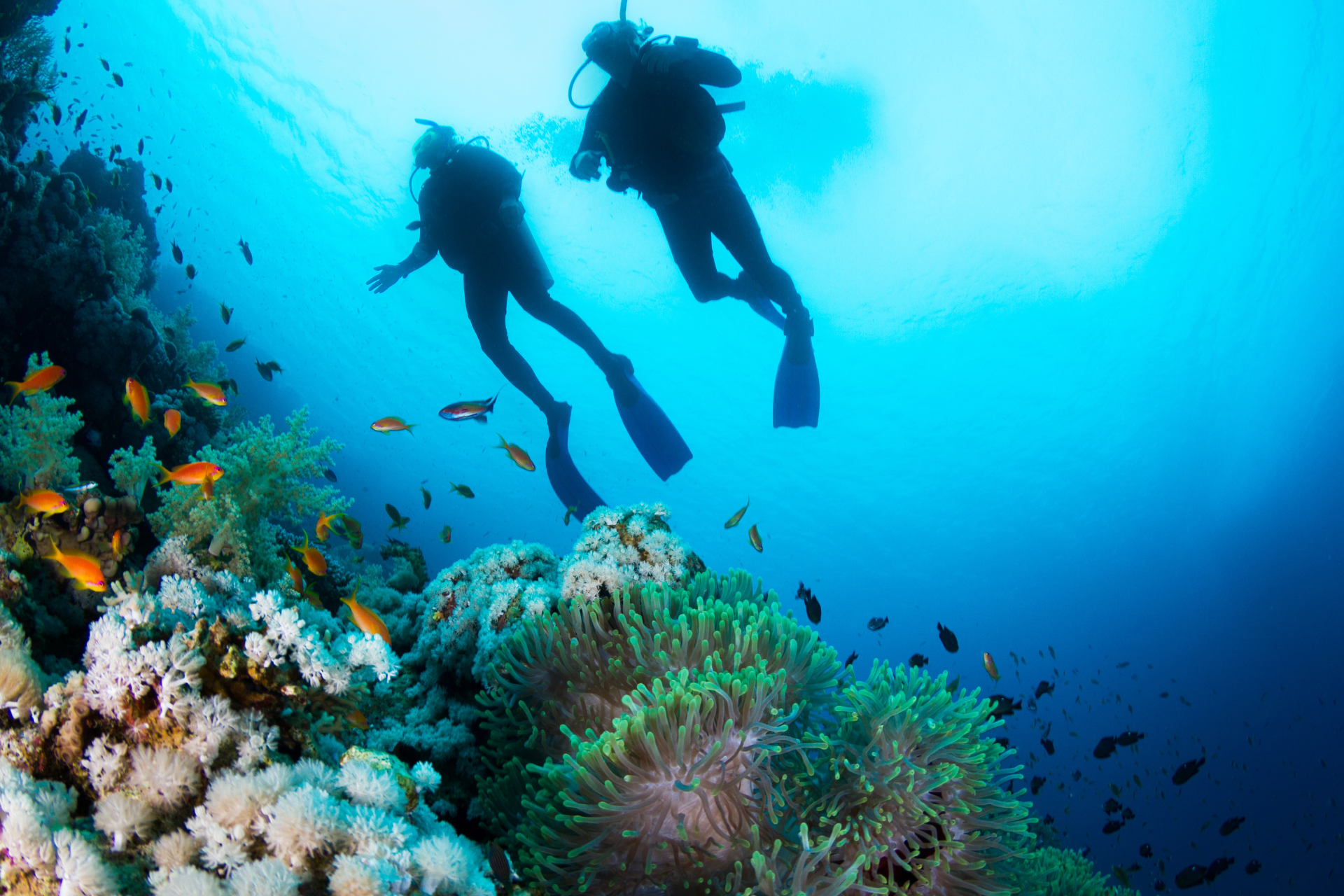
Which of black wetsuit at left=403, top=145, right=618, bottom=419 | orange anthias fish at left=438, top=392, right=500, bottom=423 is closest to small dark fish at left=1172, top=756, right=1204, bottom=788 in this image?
orange anthias fish at left=438, top=392, right=500, bottom=423

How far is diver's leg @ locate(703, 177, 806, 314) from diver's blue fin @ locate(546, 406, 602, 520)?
147 inches

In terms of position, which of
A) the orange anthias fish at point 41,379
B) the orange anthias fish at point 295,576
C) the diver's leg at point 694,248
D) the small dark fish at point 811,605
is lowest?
the orange anthias fish at point 295,576

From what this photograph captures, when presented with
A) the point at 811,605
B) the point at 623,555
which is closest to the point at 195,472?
the point at 623,555

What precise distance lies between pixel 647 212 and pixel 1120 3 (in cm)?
1582

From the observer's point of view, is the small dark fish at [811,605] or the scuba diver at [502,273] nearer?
the small dark fish at [811,605]

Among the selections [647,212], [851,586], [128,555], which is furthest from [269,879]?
[851,586]

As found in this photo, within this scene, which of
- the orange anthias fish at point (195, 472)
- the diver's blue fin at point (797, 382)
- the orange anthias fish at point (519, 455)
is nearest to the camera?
the orange anthias fish at point (195, 472)

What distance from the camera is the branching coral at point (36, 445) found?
3.66m

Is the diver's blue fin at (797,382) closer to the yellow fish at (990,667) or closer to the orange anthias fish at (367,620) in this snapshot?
the yellow fish at (990,667)

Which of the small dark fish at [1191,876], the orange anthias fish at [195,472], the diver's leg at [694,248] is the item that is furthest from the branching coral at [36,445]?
the small dark fish at [1191,876]

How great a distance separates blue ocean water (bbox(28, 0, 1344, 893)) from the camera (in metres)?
18.4

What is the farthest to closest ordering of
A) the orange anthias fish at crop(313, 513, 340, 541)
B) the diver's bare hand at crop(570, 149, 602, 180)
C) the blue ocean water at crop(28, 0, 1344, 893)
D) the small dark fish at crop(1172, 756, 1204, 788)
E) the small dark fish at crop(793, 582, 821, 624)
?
the blue ocean water at crop(28, 0, 1344, 893) < the diver's bare hand at crop(570, 149, 602, 180) < the small dark fish at crop(1172, 756, 1204, 788) < the small dark fish at crop(793, 582, 821, 624) < the orange anthias fish at crop(313, 513, 340, 541)

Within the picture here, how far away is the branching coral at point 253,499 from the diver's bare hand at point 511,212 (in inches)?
203

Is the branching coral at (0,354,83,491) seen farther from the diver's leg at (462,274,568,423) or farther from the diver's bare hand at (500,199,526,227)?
the diver's bare hand at (500,199,526,227)
